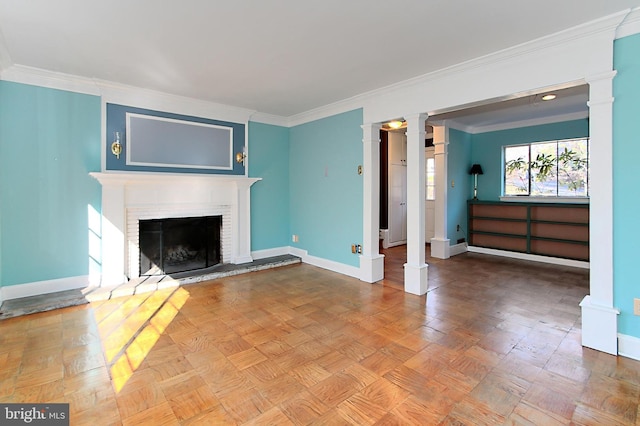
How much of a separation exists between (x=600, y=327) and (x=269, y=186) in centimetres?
434

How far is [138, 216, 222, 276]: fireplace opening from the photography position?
4.25 m

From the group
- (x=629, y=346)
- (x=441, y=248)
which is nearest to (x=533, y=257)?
(x=441, y=248)

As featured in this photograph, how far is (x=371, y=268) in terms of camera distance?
4223 mm

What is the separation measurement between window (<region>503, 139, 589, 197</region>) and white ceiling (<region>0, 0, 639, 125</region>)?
3.77m

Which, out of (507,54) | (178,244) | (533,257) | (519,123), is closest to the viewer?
(507,54)

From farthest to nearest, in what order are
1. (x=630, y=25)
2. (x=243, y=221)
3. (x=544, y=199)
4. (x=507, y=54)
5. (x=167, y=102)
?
(x=544, y=199) → (x=243, y=221) → (x=167, y=102) → (x=507, y=54) → (x=630, y=25)

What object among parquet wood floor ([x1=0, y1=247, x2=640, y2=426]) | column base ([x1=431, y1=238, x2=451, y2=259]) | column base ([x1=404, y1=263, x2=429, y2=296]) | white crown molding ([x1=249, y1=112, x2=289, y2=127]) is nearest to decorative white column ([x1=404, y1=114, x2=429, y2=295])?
column base ([x1=404, y1=263, x2=429, y2=296])

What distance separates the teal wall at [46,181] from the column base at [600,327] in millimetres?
4906

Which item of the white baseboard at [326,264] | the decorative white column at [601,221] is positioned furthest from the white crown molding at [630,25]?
the white baseboard at [326,264]

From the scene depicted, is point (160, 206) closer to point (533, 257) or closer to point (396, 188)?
point (396, 188)

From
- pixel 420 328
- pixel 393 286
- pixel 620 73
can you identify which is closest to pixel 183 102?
pixel 393 286

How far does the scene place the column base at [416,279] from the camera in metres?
3.73

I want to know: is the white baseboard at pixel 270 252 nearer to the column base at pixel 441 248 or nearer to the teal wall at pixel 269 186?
the teal wall at pixel 269 186

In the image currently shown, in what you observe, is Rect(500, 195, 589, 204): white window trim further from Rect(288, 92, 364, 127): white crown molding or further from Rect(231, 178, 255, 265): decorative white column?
Rect(231, 178, 255, 265): decorative white column
